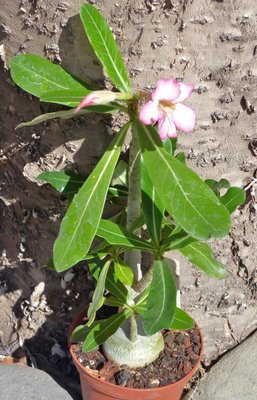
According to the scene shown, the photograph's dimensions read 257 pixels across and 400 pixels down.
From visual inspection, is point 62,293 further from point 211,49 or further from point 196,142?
point 211,49

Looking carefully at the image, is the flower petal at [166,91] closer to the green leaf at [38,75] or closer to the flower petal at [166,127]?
the flower petal at [166,127]

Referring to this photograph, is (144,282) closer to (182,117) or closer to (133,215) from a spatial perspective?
(133,215)

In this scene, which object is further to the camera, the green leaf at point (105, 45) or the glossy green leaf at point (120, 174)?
the glossy green leaf at point (120, 174)

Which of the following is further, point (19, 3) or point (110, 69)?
point (19, 3)

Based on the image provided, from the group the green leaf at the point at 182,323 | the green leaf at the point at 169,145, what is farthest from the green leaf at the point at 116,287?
the green leaf at the point at 169,145

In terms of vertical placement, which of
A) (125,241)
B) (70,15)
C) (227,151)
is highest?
(70,15)

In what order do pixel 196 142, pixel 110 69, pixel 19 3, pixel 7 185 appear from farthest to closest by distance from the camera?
pixel 7 185 < pixel 196 142 < pixel 19 3 < pixel 110 69

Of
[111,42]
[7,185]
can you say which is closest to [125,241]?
[111,42]
